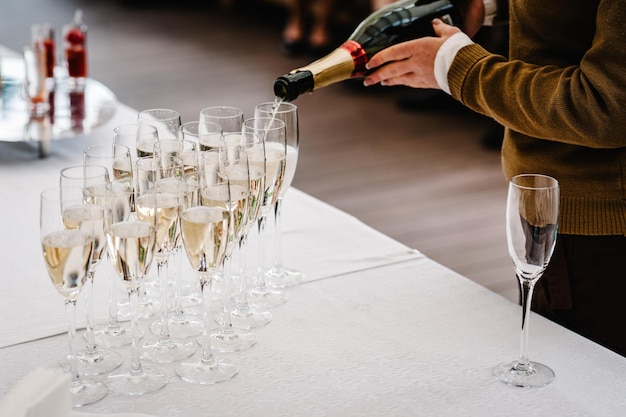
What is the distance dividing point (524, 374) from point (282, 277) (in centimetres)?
46

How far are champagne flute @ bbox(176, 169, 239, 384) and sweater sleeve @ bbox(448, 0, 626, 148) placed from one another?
1.71ft

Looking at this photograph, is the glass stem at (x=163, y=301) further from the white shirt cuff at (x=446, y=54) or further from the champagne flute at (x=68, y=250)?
the white shirt cuff at (x=446, y=54)

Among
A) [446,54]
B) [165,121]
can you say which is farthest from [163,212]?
[446,54]

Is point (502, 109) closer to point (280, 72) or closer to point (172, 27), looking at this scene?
point (280, 72)

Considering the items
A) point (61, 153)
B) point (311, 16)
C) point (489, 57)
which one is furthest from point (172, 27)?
point (489, 57)

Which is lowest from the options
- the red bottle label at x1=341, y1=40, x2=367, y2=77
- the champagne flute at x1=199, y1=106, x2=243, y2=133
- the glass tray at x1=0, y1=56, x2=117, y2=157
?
the glass tray at x1=0, y1=56, x2=117, y2=157

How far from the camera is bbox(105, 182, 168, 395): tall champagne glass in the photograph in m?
1.15

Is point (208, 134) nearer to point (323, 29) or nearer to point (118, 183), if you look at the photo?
point (118, 183)

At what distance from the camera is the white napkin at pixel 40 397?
1010mm

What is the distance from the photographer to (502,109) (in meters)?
1.53

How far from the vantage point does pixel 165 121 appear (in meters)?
1.47

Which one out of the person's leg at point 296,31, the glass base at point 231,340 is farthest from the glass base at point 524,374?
the person's leg at point 296,31

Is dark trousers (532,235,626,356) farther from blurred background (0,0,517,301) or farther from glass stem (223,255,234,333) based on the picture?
blurred background (0,0,517,301)

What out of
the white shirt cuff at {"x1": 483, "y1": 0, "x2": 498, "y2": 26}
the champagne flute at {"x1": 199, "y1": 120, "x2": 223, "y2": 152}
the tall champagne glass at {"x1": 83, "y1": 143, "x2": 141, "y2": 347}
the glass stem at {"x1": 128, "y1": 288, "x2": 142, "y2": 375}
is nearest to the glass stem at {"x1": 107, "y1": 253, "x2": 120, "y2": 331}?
the tall champagne glass at {"x1": 83, "y1": 143, "x2": 141, "y2": 347}
